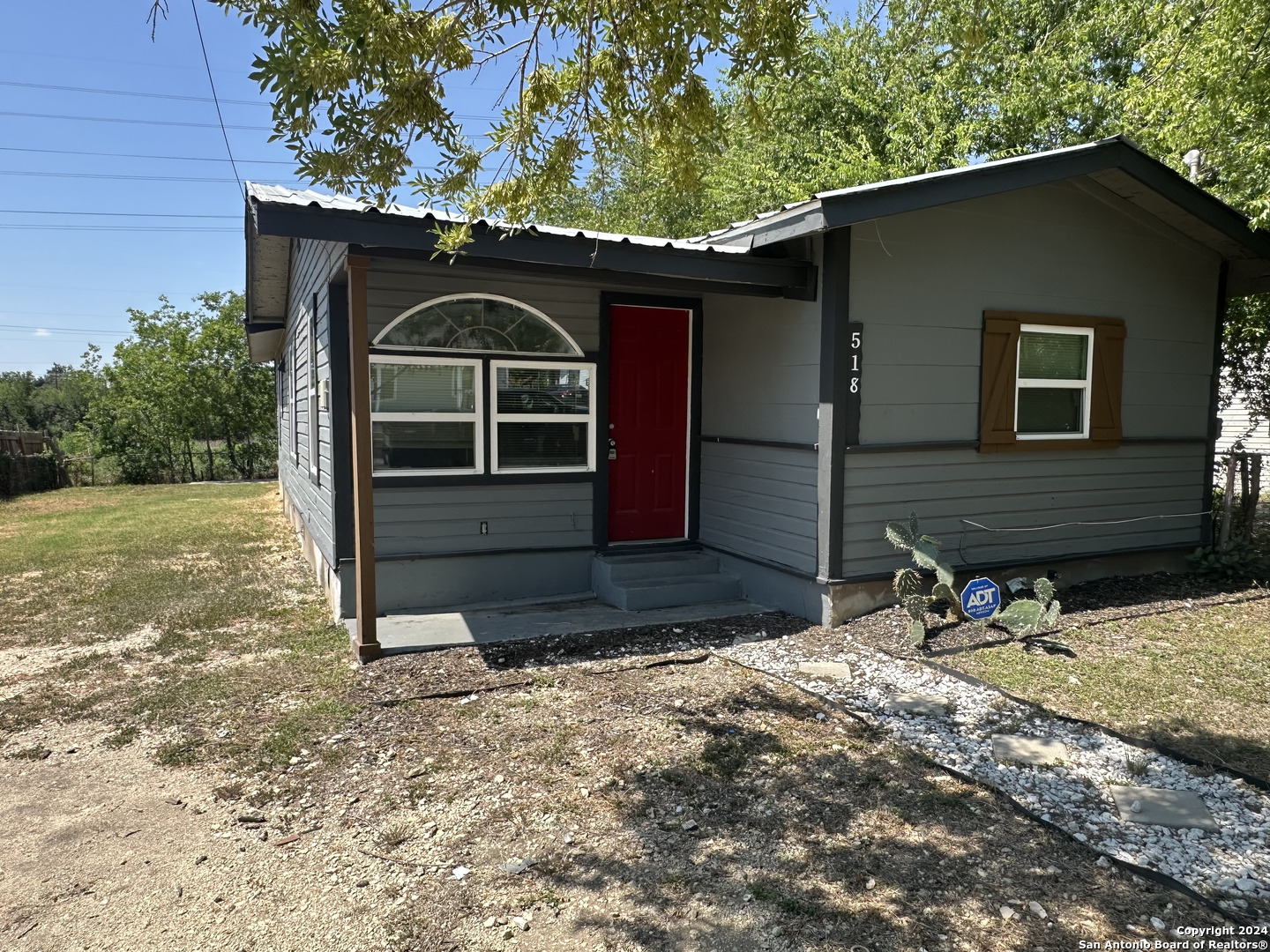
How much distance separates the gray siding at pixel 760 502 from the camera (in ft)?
19.6

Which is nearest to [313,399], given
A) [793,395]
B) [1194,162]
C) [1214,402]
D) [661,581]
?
[661,581]

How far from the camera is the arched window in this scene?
6078mm

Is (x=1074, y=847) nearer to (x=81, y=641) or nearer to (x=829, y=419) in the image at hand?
(x=829, y=419)

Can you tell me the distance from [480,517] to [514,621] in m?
0.93

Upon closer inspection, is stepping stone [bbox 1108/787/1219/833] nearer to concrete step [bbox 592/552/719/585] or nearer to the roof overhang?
the roof overhang

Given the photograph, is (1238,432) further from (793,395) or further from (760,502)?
(793,395)

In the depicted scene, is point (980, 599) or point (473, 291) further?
A: point (473, 291)

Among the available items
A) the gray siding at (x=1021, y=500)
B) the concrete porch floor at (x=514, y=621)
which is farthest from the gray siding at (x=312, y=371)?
the gray siding at (x=1021, y=500)

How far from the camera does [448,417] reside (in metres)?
6.29

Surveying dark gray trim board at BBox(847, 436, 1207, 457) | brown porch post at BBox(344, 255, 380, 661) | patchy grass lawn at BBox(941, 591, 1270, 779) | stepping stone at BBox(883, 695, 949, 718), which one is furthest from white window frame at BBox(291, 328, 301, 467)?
patchy grass lawn at BBox(941, 591, 1270, 779)

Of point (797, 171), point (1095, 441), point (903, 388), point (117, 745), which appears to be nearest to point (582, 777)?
point (117, 745)

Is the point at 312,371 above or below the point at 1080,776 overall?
above

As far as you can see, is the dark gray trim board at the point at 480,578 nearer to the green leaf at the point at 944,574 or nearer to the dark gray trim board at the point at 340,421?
the dark gray trim board at the point at 340,421

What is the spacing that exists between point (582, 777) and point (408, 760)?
0.81 metres
